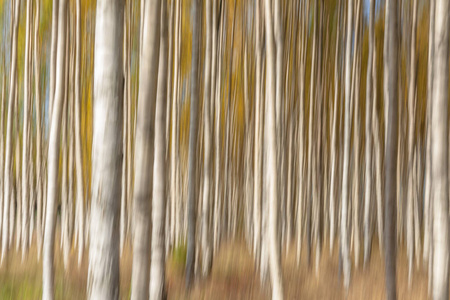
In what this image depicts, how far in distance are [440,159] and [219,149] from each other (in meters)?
3.27

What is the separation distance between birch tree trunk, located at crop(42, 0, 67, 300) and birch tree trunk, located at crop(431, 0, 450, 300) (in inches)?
86.5

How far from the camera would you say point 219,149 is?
5.31 m

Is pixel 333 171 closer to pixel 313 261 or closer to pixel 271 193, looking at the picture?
pixel 313 261

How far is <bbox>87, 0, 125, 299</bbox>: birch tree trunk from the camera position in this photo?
1.79 meters

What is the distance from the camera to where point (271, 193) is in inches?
105

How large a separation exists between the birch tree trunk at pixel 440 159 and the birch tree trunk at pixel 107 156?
1521 millimetres

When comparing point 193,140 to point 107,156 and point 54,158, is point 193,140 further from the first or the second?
point 107,156

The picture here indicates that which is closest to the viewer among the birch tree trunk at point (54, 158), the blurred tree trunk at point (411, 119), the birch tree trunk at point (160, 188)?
the birch tree trunk at point (160, 188)

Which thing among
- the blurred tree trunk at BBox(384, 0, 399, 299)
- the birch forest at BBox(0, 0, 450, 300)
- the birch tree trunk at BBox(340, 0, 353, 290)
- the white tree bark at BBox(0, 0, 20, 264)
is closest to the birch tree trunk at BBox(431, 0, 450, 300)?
the birch forest at BBox(0, 0, 450, 300)

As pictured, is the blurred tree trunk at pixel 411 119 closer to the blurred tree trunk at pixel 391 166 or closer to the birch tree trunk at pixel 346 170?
the birch tree trunk at pixel 346 170

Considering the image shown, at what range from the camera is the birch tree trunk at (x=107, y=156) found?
1.79 meters

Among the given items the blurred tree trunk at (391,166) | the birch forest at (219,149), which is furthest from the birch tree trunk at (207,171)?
the blurred tree trunk at (391,166)

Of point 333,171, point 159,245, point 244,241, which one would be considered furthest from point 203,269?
point 244,241

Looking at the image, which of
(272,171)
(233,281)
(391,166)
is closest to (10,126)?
(233,281)
